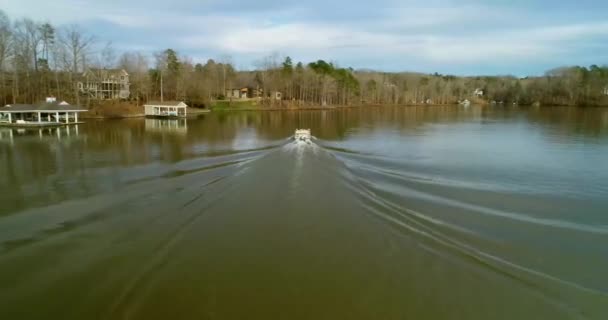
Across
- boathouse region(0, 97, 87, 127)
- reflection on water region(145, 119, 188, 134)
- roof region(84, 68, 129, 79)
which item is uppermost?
roof region(84, 68, 129, 79)

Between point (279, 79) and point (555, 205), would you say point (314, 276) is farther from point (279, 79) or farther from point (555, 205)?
point (279, 79)

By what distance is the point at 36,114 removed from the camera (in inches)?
1853

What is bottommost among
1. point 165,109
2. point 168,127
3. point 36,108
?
point 168,127

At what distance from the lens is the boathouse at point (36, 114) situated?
143 ft

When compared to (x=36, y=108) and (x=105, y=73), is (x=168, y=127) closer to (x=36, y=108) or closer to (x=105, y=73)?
(x=36, y=108)

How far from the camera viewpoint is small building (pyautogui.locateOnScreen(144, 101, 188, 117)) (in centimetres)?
6233

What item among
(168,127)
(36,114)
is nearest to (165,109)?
(36,114)

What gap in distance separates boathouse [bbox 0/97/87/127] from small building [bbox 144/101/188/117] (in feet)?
51.9

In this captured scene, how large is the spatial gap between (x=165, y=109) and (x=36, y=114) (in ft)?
64.7

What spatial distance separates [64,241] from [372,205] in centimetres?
908

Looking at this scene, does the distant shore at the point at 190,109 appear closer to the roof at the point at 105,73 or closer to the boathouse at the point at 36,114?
the boathouse at the point at 36,114

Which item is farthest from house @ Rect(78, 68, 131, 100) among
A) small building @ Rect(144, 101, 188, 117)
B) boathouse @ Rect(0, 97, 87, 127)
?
boathouse @ Rect(0, 97, 87, 127)

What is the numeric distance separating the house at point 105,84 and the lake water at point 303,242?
5658 centimetres

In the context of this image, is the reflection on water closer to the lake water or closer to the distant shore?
the distant shore
